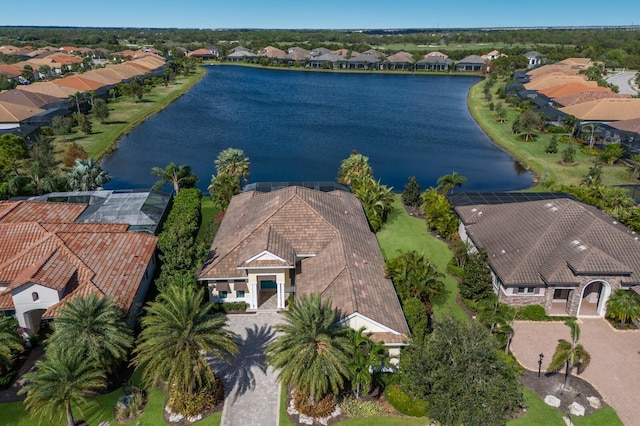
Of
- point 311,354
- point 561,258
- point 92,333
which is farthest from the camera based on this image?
point 561,258

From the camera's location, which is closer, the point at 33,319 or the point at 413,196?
the point at 33,319

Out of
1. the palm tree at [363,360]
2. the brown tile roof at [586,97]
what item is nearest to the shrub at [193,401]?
the palm tree at [363,360]

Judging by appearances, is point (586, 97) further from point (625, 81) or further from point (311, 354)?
point (311, 354)

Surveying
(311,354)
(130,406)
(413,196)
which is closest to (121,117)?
(413,196)

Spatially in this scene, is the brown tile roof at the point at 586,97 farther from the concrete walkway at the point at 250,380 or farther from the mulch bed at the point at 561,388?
the concrete walkway at the point at 250,380

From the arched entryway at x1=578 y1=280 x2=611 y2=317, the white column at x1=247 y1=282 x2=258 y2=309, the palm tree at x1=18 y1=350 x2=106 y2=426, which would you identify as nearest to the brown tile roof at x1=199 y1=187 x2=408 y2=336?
the white column at x1=247 y1=282 x2=258 y2=309

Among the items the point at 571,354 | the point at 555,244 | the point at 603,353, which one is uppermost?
the point at 555,244
